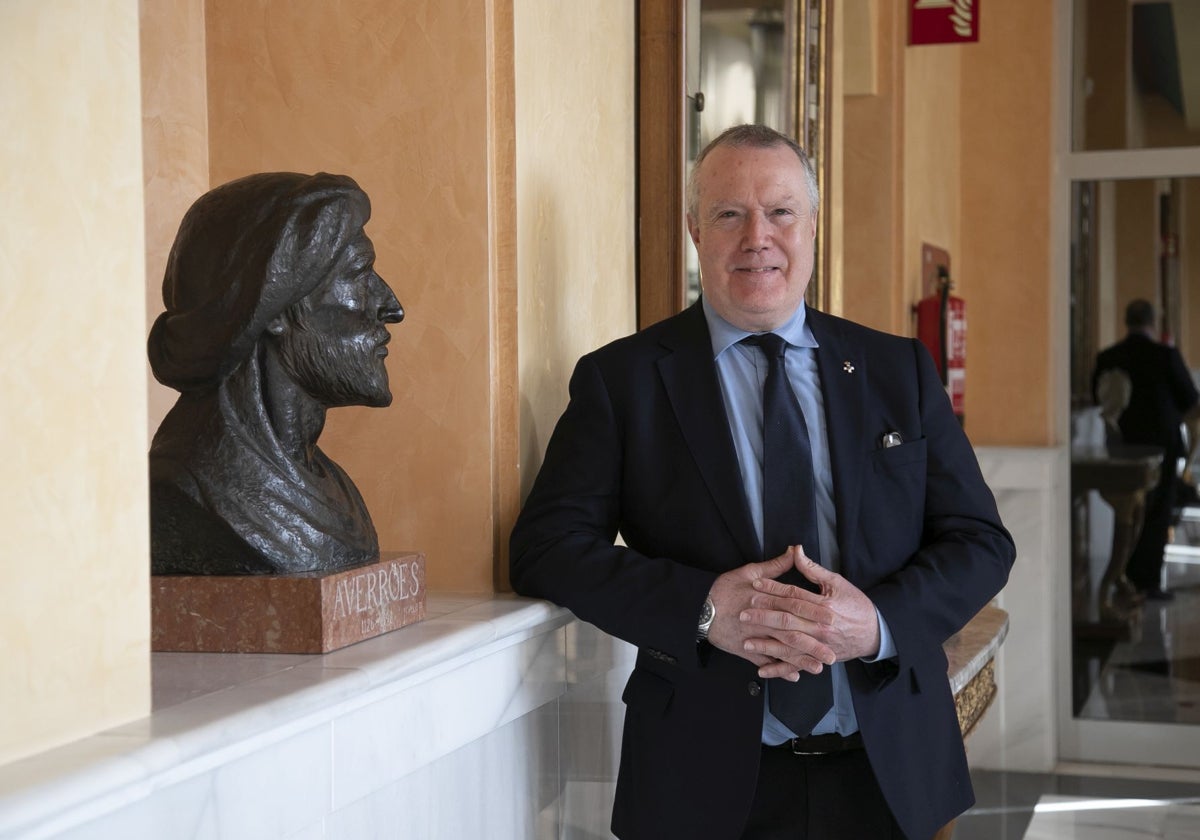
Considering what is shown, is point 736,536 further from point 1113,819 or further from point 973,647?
point 1113,819

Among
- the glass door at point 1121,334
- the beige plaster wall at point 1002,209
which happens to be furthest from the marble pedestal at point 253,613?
the glass door at point 1121,334

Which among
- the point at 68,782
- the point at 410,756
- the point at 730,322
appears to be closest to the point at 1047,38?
the point at 730,322

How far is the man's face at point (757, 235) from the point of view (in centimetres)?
253

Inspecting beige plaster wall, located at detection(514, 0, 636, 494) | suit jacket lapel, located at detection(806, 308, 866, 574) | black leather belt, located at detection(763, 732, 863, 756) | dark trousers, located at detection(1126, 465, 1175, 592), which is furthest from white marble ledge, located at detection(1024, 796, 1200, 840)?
suit jacket lapel, located at detection(806, 308, 866, 574)

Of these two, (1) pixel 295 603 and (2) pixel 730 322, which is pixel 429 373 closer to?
(2) pixel 730 322

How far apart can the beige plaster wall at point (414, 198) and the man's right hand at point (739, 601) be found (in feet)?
1.62

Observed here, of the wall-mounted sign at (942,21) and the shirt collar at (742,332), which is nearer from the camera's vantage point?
the shirt collar at (742,332)

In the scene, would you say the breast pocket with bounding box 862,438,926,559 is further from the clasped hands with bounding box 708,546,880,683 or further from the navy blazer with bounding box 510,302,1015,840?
the clasped hands with bounding box 708,546,880,683

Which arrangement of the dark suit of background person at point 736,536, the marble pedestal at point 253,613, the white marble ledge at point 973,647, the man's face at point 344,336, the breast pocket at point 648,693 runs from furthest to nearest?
1. the white marble ledge at point 973,647
2. the breast pocket at point 648,693
3. the dark suit of background person at point 736,536
4. the man's face at point 344,336
5. the marble pedestal at point 253,613

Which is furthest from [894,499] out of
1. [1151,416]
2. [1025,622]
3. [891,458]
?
[1151,416]

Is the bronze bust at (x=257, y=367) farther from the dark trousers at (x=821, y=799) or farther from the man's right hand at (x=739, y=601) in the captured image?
the dark trousers at (x=821, y=799)

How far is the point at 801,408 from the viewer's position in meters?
2.52

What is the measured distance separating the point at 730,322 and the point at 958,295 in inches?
215

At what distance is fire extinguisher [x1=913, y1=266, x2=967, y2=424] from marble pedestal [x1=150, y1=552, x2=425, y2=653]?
503 cm
